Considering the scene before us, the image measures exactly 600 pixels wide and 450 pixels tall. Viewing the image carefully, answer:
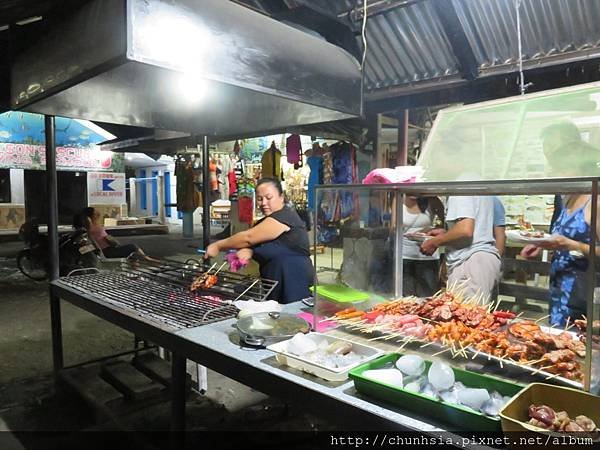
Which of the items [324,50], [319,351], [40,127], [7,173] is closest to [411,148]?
[324,50]

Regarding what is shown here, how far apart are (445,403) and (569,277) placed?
165 cm

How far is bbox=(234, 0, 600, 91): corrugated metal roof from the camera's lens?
9.53 feet

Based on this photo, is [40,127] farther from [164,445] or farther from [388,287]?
[388,287]

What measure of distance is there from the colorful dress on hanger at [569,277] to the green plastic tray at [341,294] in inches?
41.6

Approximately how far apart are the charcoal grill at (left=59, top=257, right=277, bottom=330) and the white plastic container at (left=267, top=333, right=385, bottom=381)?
66 cm

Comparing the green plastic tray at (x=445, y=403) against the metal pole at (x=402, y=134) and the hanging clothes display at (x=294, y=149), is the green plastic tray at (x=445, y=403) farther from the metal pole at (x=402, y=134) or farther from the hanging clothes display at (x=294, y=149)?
the hanging clothes display at (x=294, y=149)

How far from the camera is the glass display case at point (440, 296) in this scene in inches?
52.6

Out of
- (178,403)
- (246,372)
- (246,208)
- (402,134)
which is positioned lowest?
(178,403)

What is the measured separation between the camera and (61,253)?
7305mm

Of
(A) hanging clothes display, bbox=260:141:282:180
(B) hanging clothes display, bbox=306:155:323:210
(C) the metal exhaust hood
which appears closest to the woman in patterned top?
(C) the metal exhaust hood

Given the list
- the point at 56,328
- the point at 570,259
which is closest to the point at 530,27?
the point at 570,259

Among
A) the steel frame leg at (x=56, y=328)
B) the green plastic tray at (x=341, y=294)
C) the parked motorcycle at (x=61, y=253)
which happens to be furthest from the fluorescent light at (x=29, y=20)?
the parked motorcycle at (x=61, y=253)

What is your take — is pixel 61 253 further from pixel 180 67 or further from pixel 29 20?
pixel 180 67

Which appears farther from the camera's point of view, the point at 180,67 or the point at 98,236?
the point at 98,236
